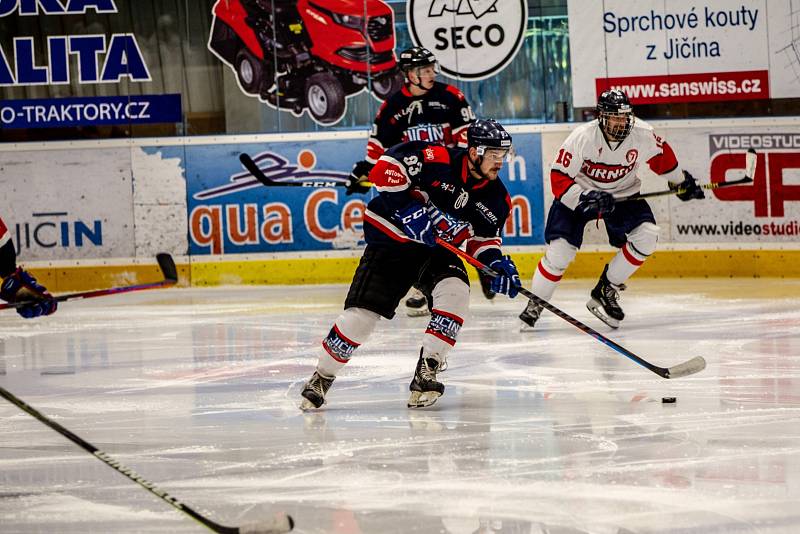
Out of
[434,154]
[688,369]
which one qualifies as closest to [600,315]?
[688,369]

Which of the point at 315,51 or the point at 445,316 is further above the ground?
the point at 315,51

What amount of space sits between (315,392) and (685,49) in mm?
4882

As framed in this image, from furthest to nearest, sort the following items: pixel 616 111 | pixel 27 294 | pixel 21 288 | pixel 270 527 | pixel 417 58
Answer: pixel 417 58
pixel 616 111
pixel 21 288
pixel 27 294
pixel 270 527

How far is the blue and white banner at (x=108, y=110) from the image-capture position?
885 centimetres

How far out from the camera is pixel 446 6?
856 cm

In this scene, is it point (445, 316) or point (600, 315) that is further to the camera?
point (600, 315)

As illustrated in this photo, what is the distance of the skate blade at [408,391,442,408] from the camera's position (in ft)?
14.0

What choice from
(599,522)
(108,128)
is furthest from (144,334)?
(599,522)

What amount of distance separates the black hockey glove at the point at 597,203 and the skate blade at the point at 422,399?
1.92 meters

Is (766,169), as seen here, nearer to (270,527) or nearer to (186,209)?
(186,209)

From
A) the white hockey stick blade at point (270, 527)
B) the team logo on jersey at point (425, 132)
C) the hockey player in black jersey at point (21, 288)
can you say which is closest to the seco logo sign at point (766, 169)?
the team logo on jersey at point (425, 132)

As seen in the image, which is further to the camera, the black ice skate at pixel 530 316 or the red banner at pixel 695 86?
the red banner at pixel 695 86

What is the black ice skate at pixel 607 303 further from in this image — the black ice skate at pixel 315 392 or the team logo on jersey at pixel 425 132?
the black ice skate at pixel 315 392

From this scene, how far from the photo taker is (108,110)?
29.1ft
